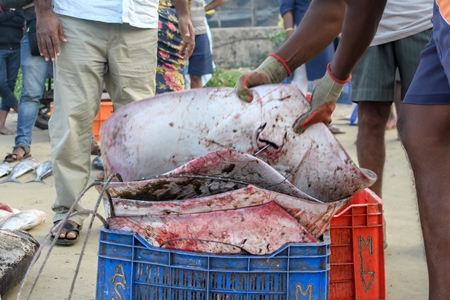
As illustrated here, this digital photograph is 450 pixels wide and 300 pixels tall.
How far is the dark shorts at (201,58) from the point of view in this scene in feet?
23.5

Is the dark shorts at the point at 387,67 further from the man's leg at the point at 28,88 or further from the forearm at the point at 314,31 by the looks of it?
the man's leg at the point at 28,88

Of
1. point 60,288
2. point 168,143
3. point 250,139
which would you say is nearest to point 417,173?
point 250,139

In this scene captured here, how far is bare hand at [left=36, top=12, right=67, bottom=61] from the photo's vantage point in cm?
381

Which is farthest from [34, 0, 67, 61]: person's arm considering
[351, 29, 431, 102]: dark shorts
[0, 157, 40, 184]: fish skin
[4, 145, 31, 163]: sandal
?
[4, 145, 31, 163]: sandal

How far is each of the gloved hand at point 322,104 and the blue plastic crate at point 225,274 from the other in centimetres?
53

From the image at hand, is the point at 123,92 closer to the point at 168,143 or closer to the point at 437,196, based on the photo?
the point at 168,143

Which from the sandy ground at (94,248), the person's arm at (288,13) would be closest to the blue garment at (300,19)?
A: the person's arm at (288,13)

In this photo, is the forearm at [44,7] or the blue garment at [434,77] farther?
the forearm at [44,7]

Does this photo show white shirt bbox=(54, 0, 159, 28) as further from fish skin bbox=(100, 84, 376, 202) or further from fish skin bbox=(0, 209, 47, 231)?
fish skin bbox=(100, 84, 376, 202)

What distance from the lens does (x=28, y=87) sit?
6.64m

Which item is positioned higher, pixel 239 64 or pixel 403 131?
pixel 403 131

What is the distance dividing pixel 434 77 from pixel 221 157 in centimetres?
83

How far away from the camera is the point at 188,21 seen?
4324 millimetres

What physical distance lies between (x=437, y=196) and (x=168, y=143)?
952 mm
